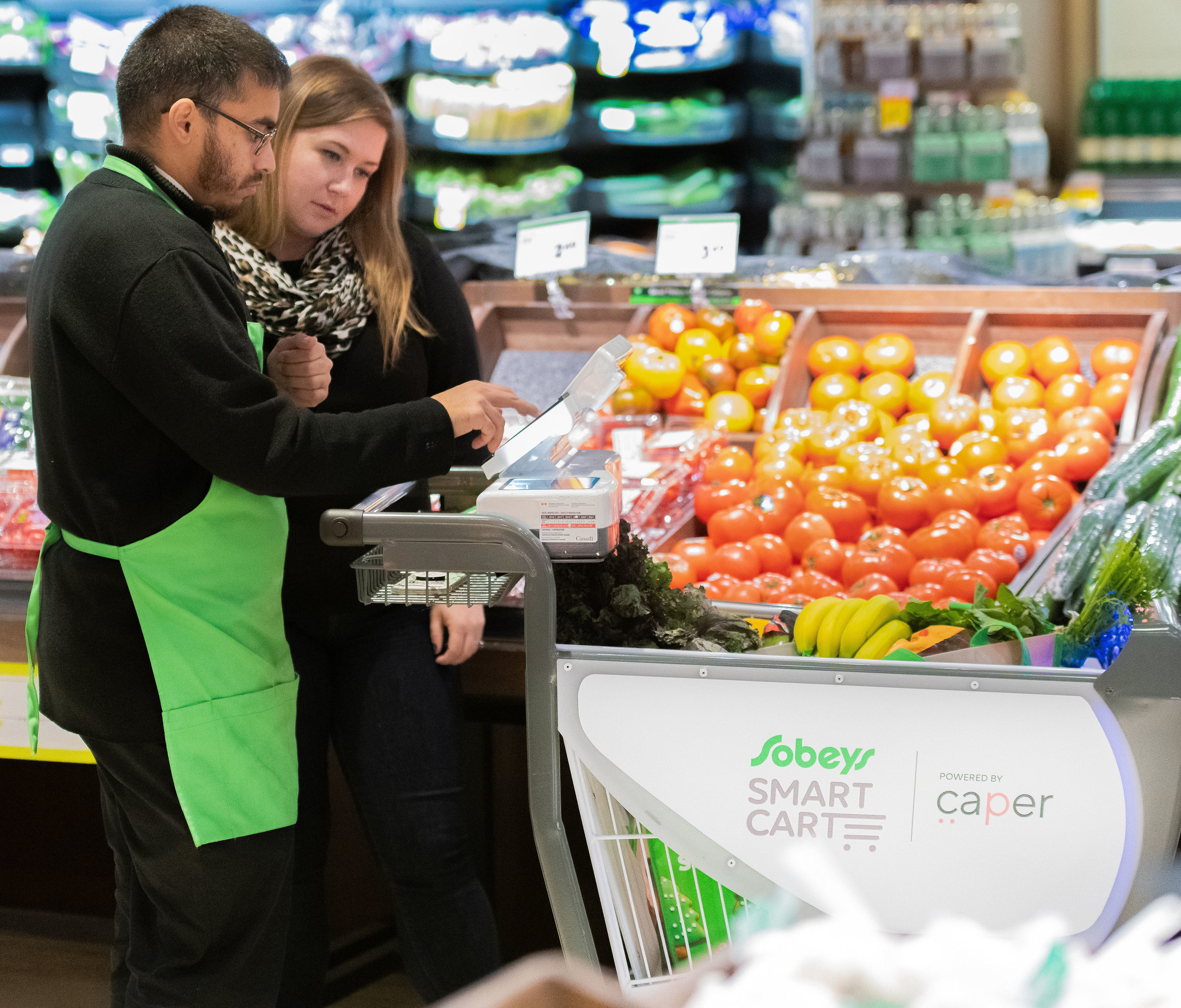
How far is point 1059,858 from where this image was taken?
1.61 m

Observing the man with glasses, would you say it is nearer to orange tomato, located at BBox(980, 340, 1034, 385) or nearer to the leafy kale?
the leafy kale

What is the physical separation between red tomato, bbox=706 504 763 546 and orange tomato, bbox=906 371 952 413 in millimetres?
756

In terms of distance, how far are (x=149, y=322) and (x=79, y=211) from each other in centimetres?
20

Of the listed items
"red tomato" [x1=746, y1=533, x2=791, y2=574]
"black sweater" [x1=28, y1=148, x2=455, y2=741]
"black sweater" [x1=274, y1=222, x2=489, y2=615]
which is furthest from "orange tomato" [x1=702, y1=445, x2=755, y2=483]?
"black sweater" [x1=28, y1=148, x2=455, y2=741]

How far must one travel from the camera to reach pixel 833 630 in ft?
6.65

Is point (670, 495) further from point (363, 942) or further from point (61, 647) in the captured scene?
point (61, 647)

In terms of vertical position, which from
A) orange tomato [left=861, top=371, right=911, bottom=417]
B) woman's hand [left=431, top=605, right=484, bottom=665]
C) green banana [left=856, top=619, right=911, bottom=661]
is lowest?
woman's hand [left=431, top=605, right=484, bottom=665]

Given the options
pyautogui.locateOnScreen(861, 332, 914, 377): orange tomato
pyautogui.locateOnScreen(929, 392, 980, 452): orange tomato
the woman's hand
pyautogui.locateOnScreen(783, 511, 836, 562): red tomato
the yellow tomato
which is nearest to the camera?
the woman's hand

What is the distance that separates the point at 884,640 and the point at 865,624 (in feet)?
0.15

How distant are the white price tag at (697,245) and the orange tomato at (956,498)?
3.35 ft

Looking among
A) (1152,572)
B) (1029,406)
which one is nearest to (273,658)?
(1152,572)

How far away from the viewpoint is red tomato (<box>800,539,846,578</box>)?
3000 mm

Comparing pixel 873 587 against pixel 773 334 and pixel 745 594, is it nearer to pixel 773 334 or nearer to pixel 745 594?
pixel 745 594

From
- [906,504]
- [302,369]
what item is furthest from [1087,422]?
[302,369]
